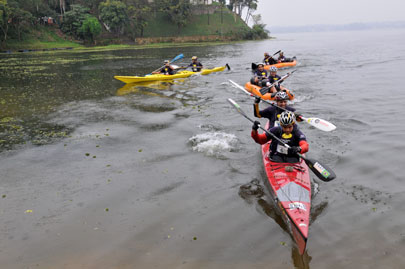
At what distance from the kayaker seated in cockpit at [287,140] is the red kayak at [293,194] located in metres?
0.22

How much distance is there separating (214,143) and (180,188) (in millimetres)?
3486

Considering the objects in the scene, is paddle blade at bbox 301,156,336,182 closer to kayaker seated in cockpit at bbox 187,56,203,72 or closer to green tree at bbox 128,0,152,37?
kayaker seated in cockpit at bbox 187,56,203,72

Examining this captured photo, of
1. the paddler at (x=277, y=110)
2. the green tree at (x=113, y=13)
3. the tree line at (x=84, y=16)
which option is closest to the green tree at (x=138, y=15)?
the tree line at (x=84, y=16)

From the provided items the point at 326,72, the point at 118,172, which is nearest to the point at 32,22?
the point at 326,72

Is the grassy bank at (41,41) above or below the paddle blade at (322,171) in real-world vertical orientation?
above

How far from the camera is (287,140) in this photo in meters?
8.66

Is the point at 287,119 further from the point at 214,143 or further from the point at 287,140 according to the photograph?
the point at 214,143

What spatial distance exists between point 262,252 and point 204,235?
1.33 metres

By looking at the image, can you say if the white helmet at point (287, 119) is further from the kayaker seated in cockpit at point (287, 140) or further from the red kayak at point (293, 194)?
the red kayak at point (293, 194)

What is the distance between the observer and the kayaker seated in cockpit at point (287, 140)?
27.0ft

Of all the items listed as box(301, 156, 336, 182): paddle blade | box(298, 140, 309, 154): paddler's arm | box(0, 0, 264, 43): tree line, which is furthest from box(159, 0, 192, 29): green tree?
box(301, 156, 336, 182): paddle blade

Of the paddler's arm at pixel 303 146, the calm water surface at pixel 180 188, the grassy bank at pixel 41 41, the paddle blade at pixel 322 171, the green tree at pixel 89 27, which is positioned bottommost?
→ the calm water surface at pixel 180 188

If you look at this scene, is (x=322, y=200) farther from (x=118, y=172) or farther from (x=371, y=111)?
(x=371, y=111)

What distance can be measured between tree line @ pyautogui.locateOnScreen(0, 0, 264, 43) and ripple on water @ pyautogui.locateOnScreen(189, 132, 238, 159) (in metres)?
51.9
